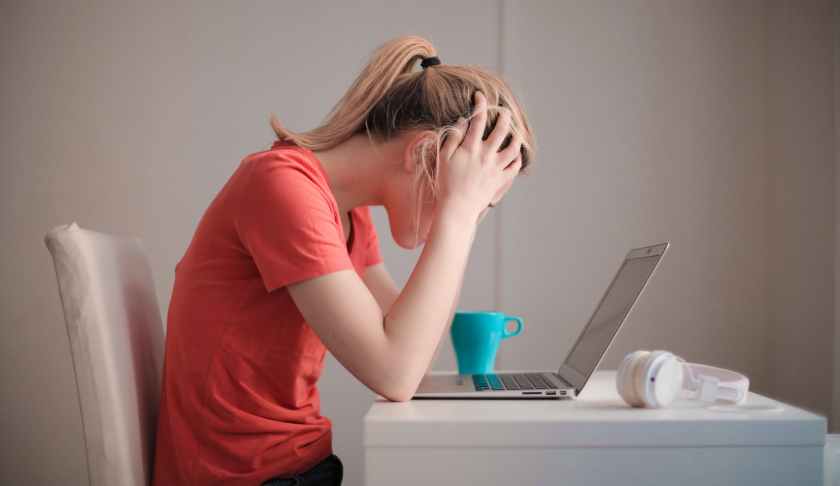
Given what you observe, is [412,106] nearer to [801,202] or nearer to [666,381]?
[666,381]

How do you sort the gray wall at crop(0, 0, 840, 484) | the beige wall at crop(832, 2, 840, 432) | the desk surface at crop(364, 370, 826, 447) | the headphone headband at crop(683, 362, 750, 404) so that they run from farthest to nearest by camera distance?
1. the gray wall at crop(0, 0, 840, 484)
2. the beige wall at crop(832, 2, 840, 432)
3. the headphone headband at crop(683, 362, 750, 404)
4. the desk surface at crop(364, 370, 826, 447)

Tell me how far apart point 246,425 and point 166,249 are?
130 centimetres

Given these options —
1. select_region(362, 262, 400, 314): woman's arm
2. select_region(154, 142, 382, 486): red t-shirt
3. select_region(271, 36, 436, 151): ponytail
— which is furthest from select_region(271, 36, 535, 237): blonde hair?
select_region(362, 262, 400, 314): woman's arm

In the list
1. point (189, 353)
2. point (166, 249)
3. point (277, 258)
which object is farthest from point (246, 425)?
point (166, 249)

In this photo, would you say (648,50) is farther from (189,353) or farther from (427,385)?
(189,353)

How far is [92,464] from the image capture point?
0.86 meters

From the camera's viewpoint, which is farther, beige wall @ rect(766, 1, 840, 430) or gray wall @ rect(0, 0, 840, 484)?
gray wall @ rect(0, 0, 840, 484)

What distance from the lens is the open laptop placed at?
0.90m

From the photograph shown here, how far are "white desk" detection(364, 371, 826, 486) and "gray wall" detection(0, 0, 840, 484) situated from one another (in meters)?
1.38

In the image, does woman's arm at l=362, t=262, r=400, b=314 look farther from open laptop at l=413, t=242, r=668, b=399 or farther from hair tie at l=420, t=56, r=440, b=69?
hair tie at l=420, t=56, r=440, b=69

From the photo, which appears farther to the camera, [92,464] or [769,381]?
[769,381]

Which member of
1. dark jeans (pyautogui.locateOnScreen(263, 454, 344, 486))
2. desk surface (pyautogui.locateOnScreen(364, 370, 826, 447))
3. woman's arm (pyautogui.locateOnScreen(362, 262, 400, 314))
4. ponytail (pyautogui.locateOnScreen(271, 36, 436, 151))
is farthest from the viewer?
woman's arm (pyautogui.locateOnScreen(362, 262, 400, 314))

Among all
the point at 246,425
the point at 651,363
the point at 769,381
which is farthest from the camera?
the point at 769,381

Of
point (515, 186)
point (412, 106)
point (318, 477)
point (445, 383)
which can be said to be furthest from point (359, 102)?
point (515, 186)
